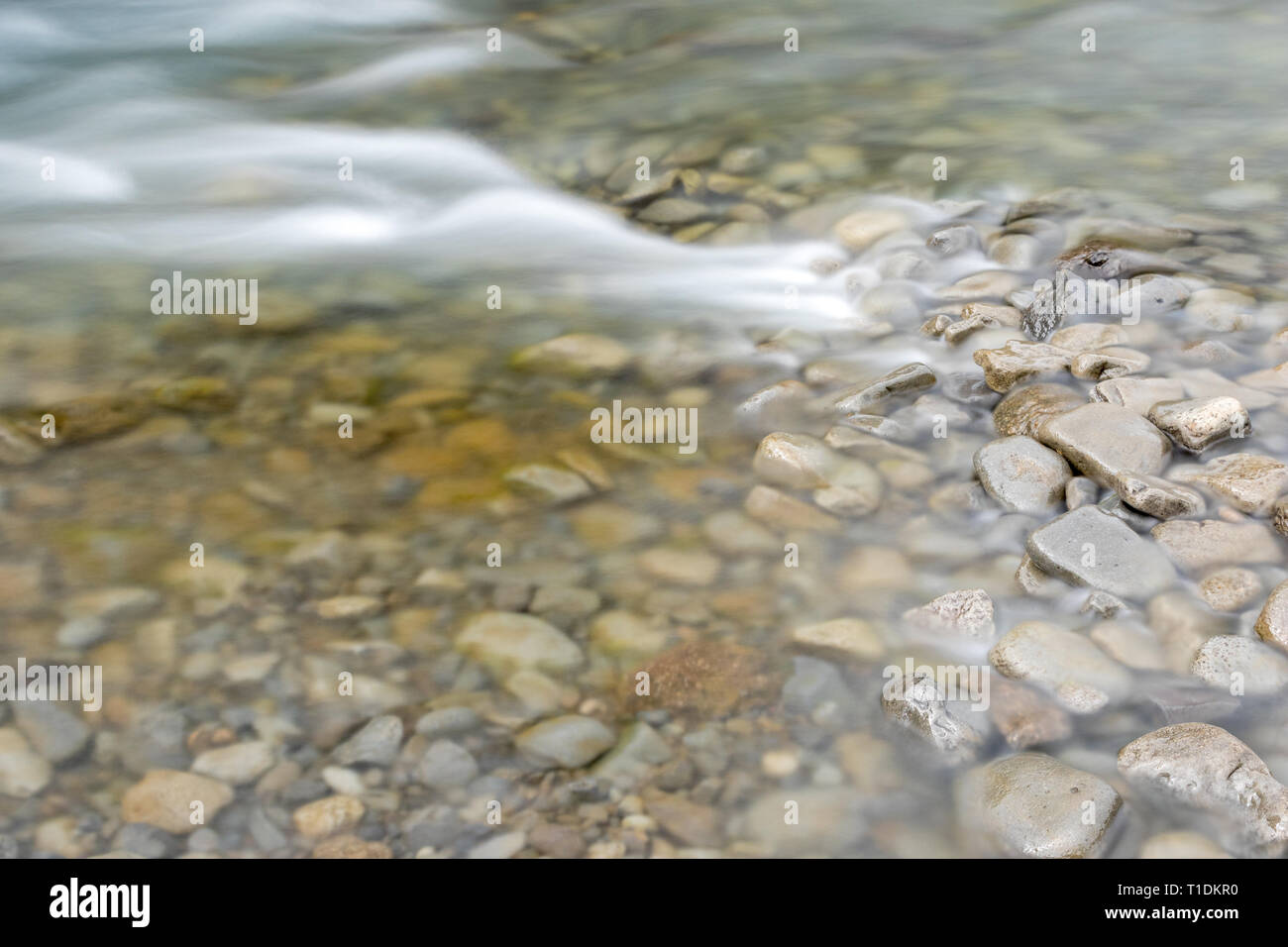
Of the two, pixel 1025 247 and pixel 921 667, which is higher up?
pixel 1025 247

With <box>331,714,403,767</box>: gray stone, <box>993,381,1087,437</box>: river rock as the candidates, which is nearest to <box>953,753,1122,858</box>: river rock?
<box>331,714,403,767</box>: gray stone

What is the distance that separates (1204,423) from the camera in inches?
110

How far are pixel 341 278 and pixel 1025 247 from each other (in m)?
2.62

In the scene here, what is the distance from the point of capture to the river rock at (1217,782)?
6.00 ft

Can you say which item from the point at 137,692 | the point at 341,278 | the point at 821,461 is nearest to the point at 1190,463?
the point at 821,461

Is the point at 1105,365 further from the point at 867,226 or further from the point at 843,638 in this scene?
the point at 867,226

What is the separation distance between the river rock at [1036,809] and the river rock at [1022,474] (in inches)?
33.4

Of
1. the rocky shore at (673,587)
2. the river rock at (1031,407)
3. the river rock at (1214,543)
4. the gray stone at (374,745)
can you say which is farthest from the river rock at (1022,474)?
the gray stone at (374,745)

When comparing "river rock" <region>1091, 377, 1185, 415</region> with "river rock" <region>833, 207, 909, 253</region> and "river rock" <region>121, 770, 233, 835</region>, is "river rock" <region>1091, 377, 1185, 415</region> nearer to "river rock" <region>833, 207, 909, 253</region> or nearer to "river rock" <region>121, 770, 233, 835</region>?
"river rock" <region>833, 207, 909, 253</region>

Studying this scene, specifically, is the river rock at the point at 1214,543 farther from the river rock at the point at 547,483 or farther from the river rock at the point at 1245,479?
the river rock at the point at 547,483

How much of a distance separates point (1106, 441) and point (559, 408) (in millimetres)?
1544

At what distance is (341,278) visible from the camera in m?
4.40

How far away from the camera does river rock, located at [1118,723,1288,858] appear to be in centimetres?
183
